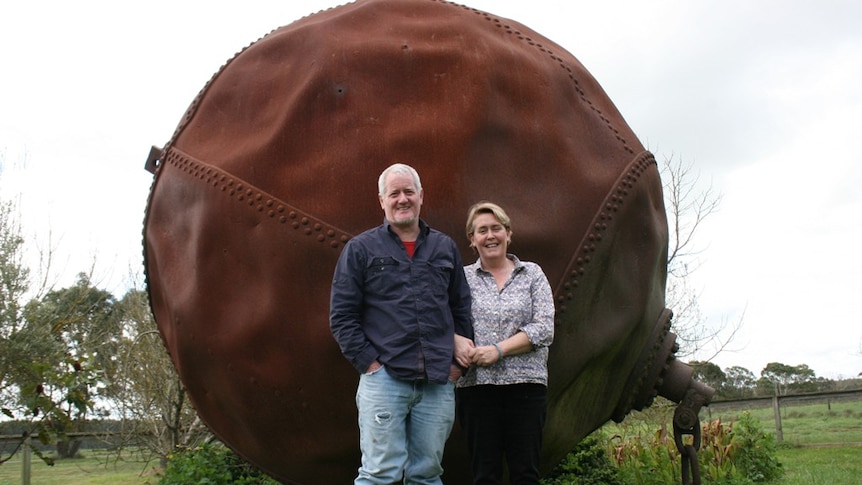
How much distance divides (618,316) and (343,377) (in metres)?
1.26

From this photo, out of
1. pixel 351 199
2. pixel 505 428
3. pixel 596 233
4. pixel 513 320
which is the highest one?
pixel 351 199

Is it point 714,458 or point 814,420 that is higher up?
point 714,458

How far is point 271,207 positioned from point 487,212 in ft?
2.90

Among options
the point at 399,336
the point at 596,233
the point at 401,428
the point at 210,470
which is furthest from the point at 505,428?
the point at 210,470

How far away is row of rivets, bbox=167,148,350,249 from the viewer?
316 cm

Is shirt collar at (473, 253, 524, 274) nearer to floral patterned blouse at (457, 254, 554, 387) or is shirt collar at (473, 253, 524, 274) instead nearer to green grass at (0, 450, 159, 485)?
floral patterned blouse at (457, 254, 554, 387)

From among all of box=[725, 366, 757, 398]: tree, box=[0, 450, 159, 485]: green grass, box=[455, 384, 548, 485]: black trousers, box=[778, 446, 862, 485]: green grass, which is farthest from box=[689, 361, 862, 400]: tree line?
box=[455, 384, 548, 485]: black trousers

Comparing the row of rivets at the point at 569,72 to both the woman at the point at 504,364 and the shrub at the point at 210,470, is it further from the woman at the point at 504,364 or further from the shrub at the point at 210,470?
the shrub at the point at 210,470

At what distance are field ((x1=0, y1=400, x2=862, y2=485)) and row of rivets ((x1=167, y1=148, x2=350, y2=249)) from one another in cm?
750

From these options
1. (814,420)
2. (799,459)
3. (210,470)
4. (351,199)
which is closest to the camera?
(351,199)

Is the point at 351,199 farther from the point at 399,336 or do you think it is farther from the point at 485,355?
the point at 485,355

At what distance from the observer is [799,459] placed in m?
13.8

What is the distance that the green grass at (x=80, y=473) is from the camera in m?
14.4

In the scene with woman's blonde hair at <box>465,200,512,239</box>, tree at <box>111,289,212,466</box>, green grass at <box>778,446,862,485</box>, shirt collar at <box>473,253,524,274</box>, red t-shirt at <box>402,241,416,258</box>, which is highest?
woman's blonde hair at <box>465,200,512,239</box>
